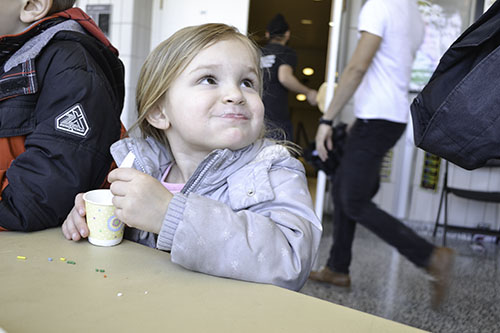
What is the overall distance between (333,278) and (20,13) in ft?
6.29

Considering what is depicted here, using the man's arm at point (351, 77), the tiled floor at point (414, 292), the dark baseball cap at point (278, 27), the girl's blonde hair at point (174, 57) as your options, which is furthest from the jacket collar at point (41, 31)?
the dark baseball cap at point (278, 27)

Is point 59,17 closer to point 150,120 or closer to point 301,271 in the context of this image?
point 150,120

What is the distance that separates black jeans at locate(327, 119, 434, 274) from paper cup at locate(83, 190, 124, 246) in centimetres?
159

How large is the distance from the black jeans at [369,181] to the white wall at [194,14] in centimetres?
179

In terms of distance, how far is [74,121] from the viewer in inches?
36.1

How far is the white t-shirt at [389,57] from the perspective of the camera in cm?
215

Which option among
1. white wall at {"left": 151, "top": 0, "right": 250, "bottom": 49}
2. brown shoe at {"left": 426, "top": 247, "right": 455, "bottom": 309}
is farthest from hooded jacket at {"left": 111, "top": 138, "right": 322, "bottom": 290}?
white wall at {"left": 151, "top": 0, "right": 250, "bottom": 49}

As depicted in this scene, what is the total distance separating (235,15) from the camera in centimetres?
377

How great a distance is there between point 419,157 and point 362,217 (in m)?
2.22

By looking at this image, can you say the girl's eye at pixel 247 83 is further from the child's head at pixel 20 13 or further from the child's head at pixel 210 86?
the child's head at pixel 20 13

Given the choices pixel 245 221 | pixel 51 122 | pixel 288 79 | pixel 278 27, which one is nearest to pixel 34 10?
pixel 51 122

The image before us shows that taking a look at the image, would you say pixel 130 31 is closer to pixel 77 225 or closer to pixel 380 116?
pixel 380 116

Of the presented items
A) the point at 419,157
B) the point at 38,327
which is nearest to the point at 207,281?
the point at 38,327

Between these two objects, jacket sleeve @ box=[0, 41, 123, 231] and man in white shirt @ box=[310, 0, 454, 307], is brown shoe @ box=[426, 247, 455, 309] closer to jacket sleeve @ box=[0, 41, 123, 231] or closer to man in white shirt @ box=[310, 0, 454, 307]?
man in white shirt @ box=[310, 0, 454, 307]
